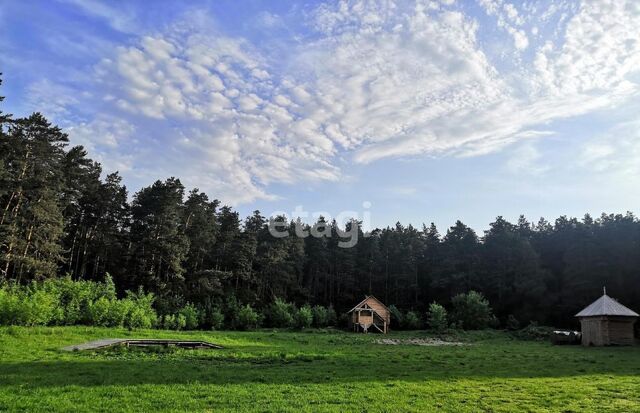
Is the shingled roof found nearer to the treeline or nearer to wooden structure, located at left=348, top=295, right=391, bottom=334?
the treeline

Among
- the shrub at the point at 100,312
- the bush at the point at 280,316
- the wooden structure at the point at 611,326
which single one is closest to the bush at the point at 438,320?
the bush at the point at 280,316

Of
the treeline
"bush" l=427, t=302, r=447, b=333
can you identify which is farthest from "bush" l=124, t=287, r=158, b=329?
"bush" l=427, t=302, r=447, b=333

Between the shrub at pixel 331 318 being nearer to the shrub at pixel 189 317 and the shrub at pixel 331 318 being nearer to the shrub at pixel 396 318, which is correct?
the shrub at pixel 396 318

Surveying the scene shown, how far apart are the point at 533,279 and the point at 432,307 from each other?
16.7 meters

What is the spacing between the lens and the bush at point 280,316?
52656 mm

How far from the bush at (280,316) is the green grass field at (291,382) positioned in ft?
104

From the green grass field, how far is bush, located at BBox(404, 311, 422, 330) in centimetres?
3794

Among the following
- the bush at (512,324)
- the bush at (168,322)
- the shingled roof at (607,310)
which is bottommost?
the bush at (168,322)

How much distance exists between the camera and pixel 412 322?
58625 millimetres

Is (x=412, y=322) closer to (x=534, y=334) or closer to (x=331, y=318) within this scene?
(x=331, y=318)

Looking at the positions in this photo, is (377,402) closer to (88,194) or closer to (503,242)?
(88,194)

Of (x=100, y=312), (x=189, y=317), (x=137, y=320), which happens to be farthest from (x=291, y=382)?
(x=189, y=317)

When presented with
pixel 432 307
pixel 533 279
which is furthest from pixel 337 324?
pixel 533 279

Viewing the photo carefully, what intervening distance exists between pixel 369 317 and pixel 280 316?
36.9 feet
